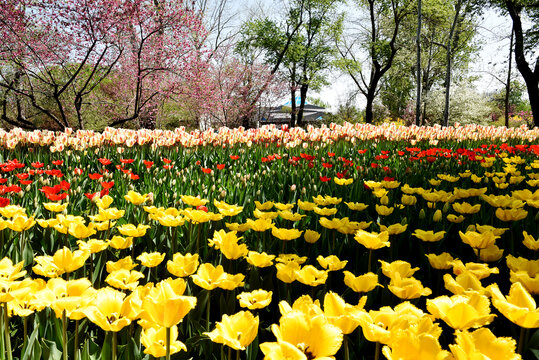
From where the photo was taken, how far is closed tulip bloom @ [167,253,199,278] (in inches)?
41.2

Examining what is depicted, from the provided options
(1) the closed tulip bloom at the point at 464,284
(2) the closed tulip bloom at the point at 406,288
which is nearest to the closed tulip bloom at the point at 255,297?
(2) the closed tulip bloom at the point at 406,288

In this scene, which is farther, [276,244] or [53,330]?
[276,244]

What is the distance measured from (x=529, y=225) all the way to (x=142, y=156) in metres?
Result: 3.86

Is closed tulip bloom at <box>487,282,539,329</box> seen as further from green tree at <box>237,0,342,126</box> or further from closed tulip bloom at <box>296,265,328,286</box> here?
green tree at <box>237,0,342,126</box>

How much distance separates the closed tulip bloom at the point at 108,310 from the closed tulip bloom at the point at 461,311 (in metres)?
0.61

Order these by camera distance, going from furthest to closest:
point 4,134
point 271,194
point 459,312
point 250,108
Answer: point 250,108 < point 4,134 < point 271,194 < point 459,312

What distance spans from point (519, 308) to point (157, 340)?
73cm

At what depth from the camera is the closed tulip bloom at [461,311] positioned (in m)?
0.71

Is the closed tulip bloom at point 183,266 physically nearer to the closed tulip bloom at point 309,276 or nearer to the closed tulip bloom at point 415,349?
the closed tulip bloom at point 309,276

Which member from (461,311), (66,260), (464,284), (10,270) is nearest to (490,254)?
(464,284)

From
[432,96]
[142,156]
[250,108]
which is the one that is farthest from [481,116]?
[142,156]

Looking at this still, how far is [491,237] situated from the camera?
1.26 metres

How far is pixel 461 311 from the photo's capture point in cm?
71

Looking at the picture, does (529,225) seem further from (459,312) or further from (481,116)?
(481,116)
